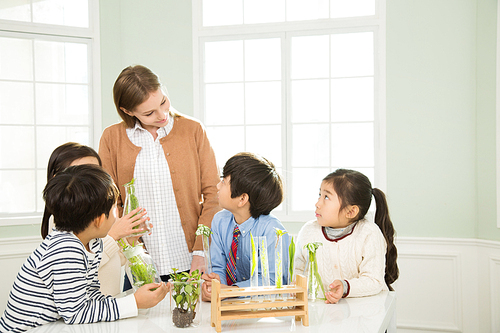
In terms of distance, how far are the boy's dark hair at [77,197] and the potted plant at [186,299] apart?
1.00ft

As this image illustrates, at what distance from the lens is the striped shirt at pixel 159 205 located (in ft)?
6.33

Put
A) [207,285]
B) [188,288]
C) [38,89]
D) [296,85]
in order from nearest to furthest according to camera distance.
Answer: [188,288]
[207,285]
[38,89]
[296,85]

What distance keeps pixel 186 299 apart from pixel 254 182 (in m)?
0.56

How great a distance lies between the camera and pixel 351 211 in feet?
5.74

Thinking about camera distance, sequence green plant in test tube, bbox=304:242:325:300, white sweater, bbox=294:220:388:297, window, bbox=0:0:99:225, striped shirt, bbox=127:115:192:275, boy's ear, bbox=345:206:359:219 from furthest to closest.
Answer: window, bbox=0:0:99:225
striped shirt, bbox=127:115:192:275
boy's ear, bbox=345:206:359:219
white sweater, bbox=294:220:388:297
green plant in test tube, bbox=304:242:325:300

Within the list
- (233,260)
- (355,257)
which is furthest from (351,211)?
(233,260)

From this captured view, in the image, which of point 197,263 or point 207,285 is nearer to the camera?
point 207,285

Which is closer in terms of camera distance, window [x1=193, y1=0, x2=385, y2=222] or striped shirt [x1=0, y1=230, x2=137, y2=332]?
striped shirt [x1=0, y1=230, x2=137, y2=332]

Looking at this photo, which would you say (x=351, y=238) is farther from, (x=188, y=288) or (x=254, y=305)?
(x=188, y=288)

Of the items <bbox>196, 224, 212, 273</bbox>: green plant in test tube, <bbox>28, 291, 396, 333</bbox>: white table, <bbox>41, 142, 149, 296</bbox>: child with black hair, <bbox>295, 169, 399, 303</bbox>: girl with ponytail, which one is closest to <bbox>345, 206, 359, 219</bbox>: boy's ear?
<bbox>295, 169, 399, 303</bbox>: girl with ponytail

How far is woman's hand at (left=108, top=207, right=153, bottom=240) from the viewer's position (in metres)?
1.47

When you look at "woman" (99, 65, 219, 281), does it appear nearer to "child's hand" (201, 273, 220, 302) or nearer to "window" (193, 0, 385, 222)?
"child's hand" (201, 273, 220, 302)

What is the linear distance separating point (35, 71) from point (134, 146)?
2.25m

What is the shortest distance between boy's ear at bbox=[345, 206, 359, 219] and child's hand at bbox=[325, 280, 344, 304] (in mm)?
298
